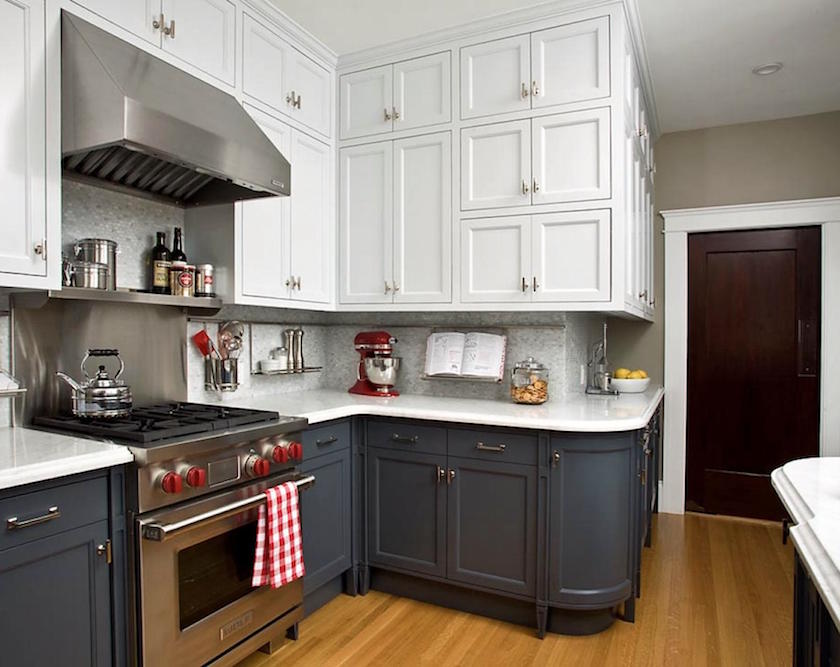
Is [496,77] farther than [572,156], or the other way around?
[496,77]

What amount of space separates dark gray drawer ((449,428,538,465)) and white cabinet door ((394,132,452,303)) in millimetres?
733

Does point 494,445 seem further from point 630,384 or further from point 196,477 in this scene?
point 630,384

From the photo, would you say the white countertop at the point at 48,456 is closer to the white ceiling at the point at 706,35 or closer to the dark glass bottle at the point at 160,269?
the dark glass bottle at the point at 160,269

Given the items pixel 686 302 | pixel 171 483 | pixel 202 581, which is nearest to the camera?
pixel 171 483

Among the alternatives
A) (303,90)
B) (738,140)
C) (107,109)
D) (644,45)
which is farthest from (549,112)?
(738,140)

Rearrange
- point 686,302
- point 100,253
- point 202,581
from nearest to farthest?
point 202,581, point 100,253, point 686,302

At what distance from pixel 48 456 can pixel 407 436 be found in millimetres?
1486

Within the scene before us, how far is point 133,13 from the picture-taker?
2.14 meters

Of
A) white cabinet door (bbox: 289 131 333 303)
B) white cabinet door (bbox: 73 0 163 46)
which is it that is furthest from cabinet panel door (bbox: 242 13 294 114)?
white cabinet door (bbox: 73 0 163 46)

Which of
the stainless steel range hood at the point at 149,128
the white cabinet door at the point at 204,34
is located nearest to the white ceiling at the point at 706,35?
the white cabinet door at the point at 204,34

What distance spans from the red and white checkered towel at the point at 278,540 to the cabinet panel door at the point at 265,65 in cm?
176

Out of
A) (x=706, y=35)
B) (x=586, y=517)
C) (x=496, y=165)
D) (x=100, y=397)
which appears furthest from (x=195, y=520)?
(x=706, y=35)

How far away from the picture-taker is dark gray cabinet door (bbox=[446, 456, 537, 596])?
8.17 ft

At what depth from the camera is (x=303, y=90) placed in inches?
119
